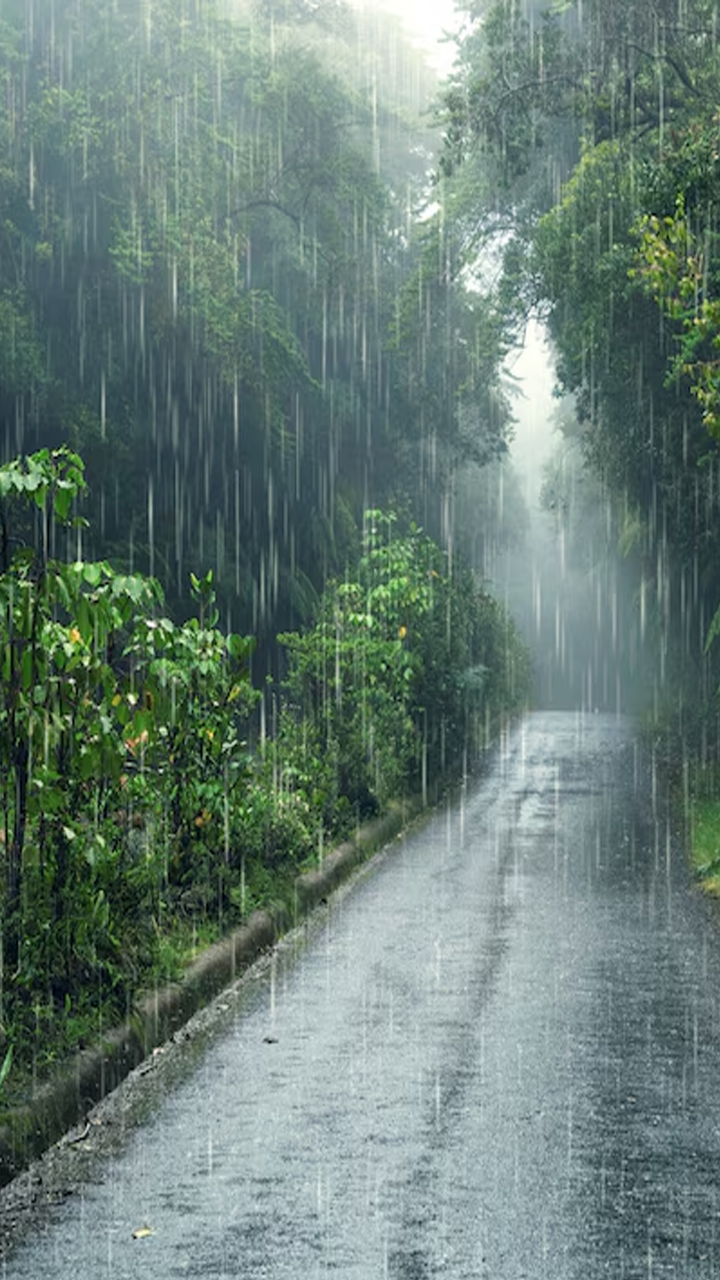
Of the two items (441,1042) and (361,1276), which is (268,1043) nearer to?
(441,1042)

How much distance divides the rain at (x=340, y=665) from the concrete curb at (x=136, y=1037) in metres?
0.03

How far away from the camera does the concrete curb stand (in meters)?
5.57

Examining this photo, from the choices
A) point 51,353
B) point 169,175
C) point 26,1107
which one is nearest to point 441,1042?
point 26,1107

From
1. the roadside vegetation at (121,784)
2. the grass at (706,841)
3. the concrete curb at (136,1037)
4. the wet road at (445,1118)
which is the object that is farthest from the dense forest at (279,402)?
the grass at (706,841)

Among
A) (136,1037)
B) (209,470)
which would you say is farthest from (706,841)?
(209,470)

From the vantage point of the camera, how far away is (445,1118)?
6043mm

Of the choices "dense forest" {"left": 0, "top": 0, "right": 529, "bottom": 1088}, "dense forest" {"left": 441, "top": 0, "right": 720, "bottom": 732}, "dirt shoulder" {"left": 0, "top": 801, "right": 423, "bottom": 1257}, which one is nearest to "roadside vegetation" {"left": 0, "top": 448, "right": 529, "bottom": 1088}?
"dense forest" {"left": 0, "top": 0, "right": 529, "bottom": 1088}

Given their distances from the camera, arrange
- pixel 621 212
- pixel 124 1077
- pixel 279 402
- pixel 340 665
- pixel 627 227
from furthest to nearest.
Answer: pixel 279 402
pixel 621 212
pixel 627 227
pixel 340 665
pixel 124 1077

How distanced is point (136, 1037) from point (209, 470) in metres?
20.2

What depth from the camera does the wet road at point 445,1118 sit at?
462 centimetres

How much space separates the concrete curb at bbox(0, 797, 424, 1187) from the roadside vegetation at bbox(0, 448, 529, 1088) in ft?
0.34

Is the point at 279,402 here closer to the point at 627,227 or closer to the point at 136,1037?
the point at 627,227

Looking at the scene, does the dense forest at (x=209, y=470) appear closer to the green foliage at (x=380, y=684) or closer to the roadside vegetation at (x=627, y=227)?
the green foliage at (x=380, y=684)

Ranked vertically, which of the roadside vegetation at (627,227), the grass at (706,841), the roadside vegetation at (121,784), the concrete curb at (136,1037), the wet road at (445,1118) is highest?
Answer: the roadside vegetation at (627,227)
